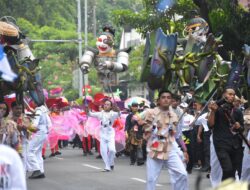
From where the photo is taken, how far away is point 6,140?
40.8 ft

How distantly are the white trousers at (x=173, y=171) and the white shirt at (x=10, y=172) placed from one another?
16.1 ft

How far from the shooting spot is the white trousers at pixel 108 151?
19109 millimetres

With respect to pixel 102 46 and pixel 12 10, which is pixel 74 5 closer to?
pixel 12 10

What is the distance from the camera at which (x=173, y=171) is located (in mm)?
11398

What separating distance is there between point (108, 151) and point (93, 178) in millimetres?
2506

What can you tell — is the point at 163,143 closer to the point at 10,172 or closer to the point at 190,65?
the point at 190,65

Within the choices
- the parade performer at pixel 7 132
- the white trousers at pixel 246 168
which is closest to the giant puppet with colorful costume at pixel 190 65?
the white trousers at pixel 246 168

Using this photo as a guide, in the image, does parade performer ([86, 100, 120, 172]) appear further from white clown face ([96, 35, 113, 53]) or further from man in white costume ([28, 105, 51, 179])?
white clown face ([96, 35, 113, 53])

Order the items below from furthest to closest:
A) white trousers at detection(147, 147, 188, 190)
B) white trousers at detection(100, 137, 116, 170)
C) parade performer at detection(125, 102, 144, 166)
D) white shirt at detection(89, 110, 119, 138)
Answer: parade performer at detection(125, 102, 144, 166), white shirt at detection(89, 110, 119, 138), white trousers at detection(100, 137, 116, 170), white trousers at detection(147, 147, 188, 190)

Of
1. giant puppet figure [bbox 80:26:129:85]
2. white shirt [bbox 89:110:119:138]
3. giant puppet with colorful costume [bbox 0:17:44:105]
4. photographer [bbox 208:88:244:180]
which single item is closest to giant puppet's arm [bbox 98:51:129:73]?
giant puppet figure [bbox 80:26:129:85]

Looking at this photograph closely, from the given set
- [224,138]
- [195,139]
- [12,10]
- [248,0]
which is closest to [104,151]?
[195,139]

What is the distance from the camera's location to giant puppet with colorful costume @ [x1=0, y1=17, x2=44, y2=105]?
43.9 feet

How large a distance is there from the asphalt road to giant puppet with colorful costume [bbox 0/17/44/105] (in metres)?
1.80

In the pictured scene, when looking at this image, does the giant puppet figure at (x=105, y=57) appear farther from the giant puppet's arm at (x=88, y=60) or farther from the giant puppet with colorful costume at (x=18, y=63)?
the giant puppet with colorful costume at (x=18, y=63)
